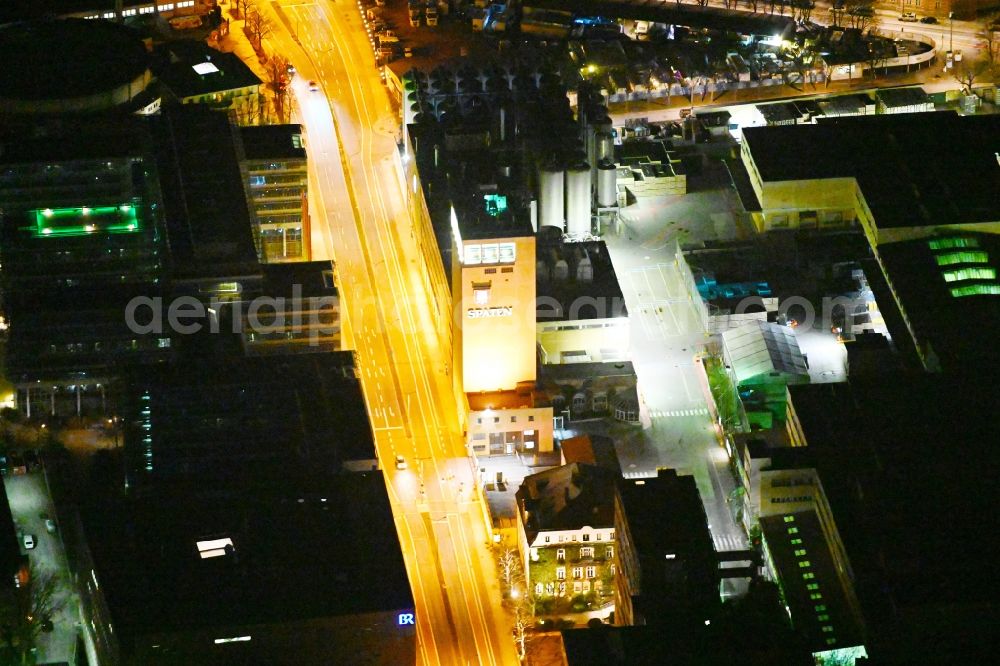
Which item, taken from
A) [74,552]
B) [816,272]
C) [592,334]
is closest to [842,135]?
[816,272]

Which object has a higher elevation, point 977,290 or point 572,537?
point 977,290

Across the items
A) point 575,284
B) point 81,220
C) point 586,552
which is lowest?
point 586,552

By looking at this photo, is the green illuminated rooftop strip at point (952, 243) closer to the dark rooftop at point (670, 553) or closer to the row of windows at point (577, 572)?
the dark rooftop at point (670, 553)

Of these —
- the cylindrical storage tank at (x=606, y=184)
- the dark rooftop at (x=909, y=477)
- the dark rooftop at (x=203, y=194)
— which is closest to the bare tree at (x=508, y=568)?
the dark rooftop at (x=909, y=477)

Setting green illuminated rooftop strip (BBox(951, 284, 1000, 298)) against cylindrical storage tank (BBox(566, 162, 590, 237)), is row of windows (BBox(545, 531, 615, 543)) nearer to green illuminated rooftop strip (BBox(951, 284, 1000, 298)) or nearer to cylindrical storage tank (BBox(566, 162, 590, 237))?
green illuminated rooftop strip (BBox(951, 284, 1000, 298))

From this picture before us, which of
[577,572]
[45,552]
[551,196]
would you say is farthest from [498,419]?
[45,552]

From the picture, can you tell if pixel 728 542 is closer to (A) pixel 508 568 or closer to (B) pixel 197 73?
(A) pixel 508 568

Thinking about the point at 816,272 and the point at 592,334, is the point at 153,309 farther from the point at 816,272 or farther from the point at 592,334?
the point at 816,272
